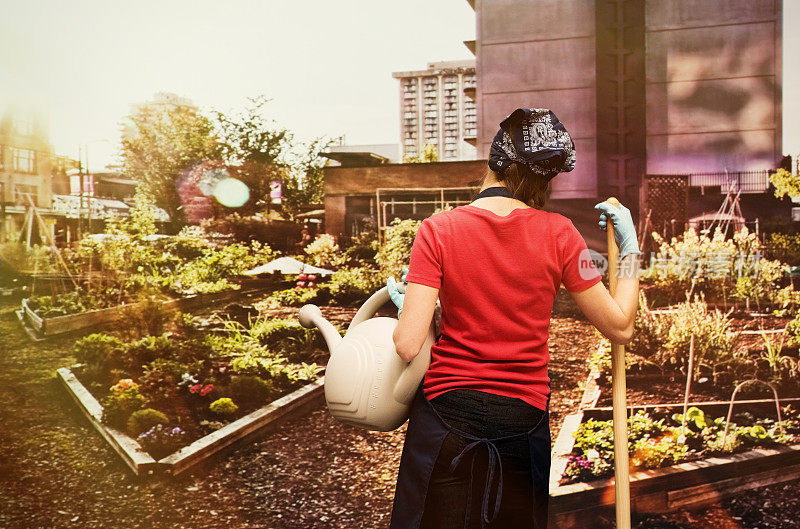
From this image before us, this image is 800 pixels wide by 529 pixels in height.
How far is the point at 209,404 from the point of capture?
13.5ft

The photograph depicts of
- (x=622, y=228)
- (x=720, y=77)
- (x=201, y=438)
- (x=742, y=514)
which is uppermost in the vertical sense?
(x=720, y=77)

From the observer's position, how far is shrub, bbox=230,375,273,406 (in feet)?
13.6

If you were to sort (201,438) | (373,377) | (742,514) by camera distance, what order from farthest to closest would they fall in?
(201,438)
(742,514)
(373,377)

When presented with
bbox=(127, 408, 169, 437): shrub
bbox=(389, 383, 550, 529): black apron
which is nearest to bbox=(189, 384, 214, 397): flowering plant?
bbox=(127, 408, 169, 437): shrub

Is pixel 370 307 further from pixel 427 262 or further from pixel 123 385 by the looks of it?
pixel 123 385

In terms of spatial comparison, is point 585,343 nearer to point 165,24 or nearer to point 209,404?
point 209,404

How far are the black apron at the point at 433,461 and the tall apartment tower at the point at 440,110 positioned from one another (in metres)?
2.29

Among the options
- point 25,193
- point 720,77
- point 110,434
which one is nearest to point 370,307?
point 110,434

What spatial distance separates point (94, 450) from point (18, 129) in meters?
2.15

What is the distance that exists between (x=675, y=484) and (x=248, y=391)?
A: 2466mm

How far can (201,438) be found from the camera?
397cm

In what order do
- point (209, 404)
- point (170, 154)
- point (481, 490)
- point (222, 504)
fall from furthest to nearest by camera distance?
→ point (170, 154)
point (209, 404)
point (222, 504)
point (481, 490)

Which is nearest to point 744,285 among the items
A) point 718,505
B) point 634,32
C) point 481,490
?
point 718,505

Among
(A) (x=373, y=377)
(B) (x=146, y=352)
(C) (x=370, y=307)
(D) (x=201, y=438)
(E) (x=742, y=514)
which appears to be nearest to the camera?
(A) (x=373, y=377)
